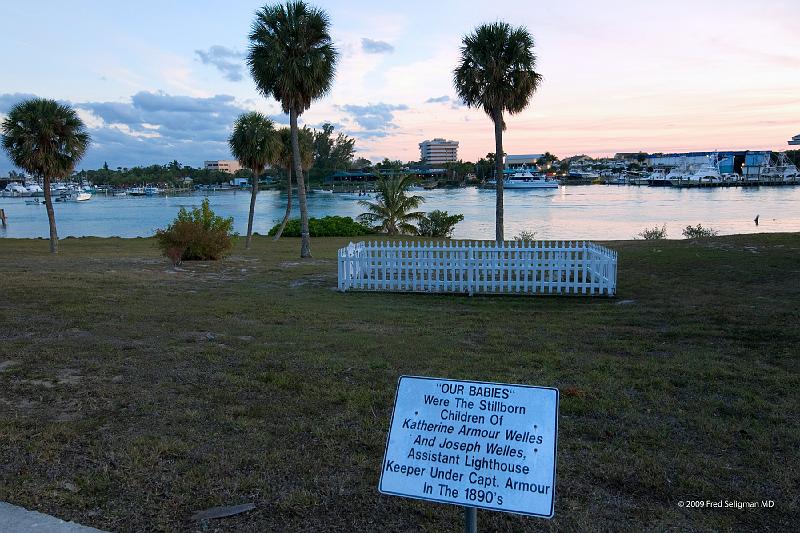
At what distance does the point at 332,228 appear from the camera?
136 feet

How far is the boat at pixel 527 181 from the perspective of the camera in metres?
149

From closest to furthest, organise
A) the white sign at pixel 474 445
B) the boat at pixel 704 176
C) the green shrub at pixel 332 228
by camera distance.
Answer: the white sign at pixel 474 445
the green shrub at pixel 332 228
the boat at pixel 704 176

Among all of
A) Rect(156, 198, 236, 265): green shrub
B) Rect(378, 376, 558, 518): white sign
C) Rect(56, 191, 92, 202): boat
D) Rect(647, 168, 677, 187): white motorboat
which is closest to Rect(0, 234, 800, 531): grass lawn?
Rect(378, 376, 558, 518): white sign

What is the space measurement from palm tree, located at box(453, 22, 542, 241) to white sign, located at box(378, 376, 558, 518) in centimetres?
2015

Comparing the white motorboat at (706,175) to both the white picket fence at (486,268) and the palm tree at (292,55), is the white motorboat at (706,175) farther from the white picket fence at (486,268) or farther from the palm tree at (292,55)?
the white picket fence at (486,268)

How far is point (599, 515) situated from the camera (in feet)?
12.3

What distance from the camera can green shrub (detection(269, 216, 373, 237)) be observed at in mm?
41188

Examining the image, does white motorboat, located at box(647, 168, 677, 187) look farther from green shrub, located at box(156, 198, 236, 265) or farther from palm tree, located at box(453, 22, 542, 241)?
green shrub, located at box(156, 198, 236, 265)

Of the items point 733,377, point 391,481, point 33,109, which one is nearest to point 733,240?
point 733,377

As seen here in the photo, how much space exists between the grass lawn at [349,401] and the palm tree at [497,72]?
12.8 m

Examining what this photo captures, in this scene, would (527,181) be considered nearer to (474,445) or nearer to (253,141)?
(253,141)

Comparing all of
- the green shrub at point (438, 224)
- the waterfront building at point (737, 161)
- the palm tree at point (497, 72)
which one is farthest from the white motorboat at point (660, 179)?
the palm tree at point (497, 72)

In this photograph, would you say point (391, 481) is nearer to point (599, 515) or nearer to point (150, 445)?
point (599, 515)

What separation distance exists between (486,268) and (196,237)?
371 inches
